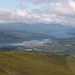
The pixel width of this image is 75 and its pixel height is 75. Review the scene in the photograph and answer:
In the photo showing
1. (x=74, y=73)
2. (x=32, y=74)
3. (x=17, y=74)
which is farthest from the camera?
(x=74, y=73)

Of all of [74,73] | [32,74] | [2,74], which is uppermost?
[2,74]

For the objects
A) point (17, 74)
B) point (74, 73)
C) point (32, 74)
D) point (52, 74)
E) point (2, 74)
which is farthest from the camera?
point (74, 73)

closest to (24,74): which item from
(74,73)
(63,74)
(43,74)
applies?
(43,74)

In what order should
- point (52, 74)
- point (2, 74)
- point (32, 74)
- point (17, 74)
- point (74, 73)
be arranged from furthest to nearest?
point (74, 73) → point (52, 74) → point (32, 74) → point (17, 74) → point (2, 74)

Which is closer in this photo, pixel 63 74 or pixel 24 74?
pixel 24 74

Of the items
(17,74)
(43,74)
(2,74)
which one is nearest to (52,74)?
(43,74)

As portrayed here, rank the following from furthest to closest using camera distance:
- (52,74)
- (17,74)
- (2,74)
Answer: (52,74) < (17,74) < (2,74)

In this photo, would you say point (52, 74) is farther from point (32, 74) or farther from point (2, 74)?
point (2, 74)

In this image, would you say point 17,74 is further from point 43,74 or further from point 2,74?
point 43,74

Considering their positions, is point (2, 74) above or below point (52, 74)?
above
